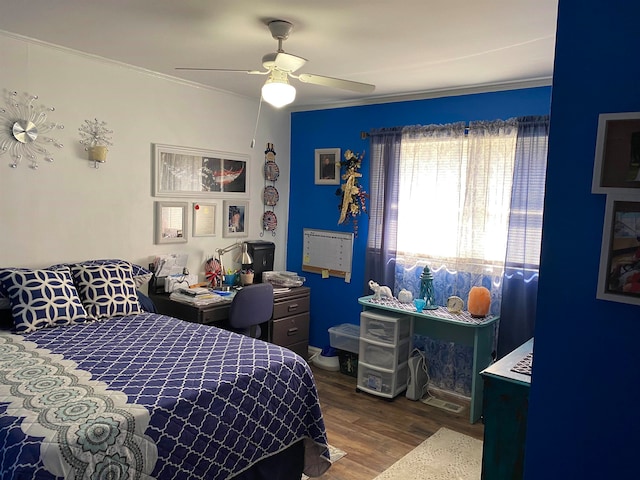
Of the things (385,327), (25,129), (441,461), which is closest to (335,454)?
(441,461)

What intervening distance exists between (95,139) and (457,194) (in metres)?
A: 2.74

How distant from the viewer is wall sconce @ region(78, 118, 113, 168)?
3375 mm

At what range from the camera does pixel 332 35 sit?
2668 mm

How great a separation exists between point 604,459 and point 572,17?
42.2 inches

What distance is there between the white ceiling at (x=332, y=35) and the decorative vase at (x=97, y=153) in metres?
0.64

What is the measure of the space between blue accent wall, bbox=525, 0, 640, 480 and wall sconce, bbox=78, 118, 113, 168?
10.1 ft

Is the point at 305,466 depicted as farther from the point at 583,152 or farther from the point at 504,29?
the point at 504,29

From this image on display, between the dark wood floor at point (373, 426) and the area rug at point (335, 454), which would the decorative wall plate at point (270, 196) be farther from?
the area rug at point (335, 454)

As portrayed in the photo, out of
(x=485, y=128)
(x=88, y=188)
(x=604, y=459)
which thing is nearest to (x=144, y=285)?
(x=88, y=188)

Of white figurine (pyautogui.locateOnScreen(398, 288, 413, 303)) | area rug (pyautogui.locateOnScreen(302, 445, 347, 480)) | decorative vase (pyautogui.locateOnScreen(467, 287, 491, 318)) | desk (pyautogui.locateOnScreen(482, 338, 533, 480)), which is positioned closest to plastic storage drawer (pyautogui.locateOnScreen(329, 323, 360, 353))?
white figurine (pyautogui.locateOnScreen(398, 288, 413, 303))

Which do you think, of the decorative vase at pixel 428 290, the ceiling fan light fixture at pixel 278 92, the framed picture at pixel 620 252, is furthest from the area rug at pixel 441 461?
the ceiling fan light fixture at pixel 278 92

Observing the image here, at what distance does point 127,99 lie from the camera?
3.59 meters

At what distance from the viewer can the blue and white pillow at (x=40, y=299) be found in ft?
8.98

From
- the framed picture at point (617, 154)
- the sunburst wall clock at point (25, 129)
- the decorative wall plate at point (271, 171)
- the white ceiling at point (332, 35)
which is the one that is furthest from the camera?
the decorative wall plate at point (271, 171)
